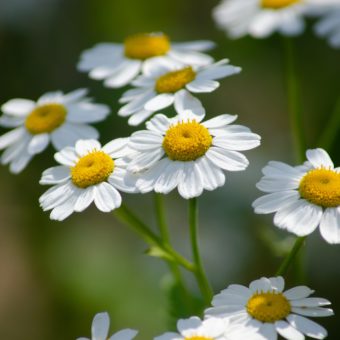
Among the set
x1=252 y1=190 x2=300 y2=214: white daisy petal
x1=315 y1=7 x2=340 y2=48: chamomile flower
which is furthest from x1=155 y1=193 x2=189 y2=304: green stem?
x1=315 y1=7 x2=340 y2=48: chamomile flower

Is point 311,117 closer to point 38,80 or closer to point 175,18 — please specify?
point 175,18

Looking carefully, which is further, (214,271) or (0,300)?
(0,300)

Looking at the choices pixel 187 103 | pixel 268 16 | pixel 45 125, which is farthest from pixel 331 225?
pixel 268 16

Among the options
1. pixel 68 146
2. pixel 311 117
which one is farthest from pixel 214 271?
pixel 68 146

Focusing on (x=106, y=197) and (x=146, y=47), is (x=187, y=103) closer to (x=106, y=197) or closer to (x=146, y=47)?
(x=106, y=197)

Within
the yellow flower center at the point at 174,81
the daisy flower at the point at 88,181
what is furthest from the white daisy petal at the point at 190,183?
the yellow flower center at the point at 174,81

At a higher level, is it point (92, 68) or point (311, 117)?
point (92, 68)
